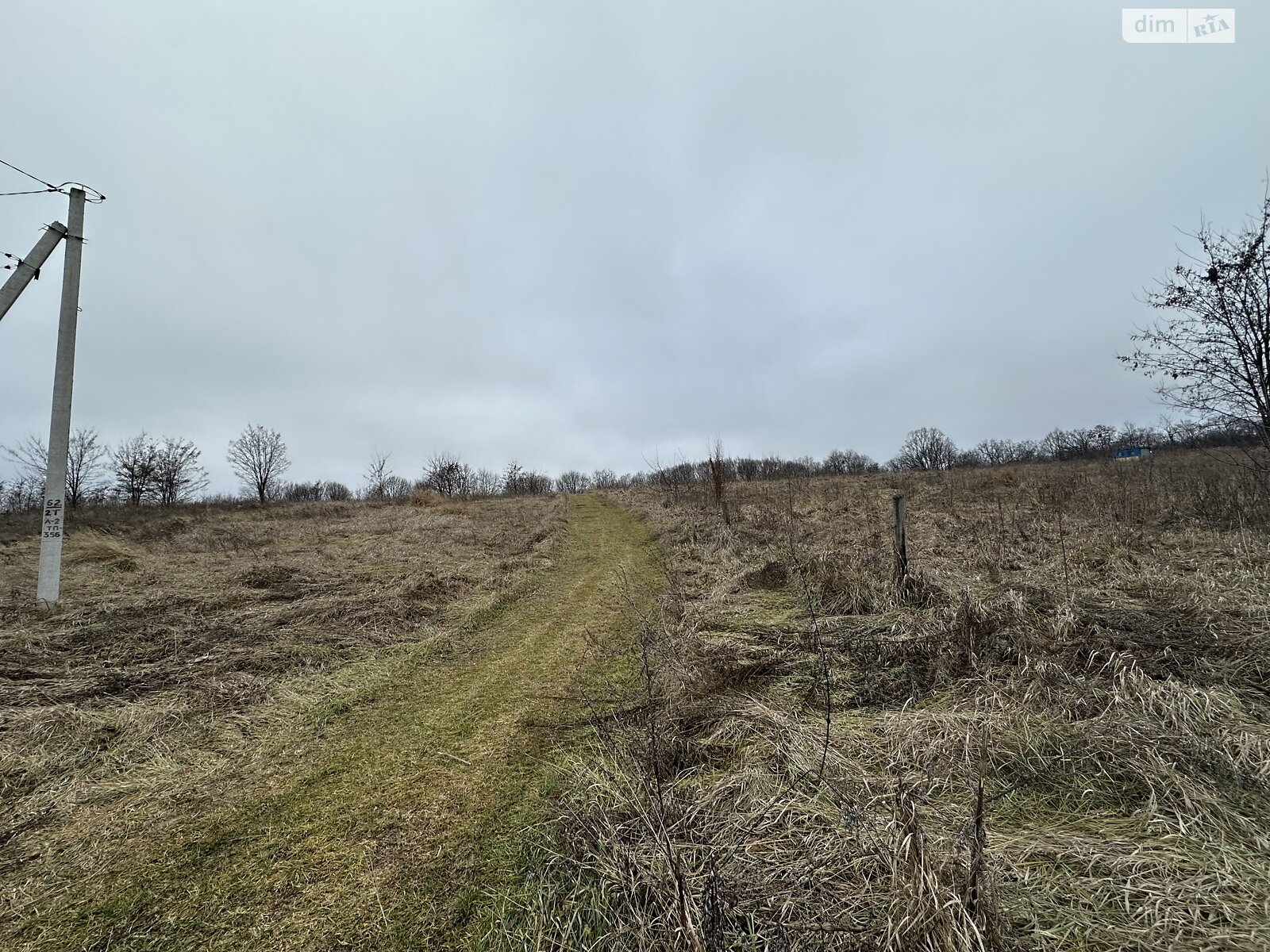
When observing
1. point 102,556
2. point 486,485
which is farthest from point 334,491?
point 102,556

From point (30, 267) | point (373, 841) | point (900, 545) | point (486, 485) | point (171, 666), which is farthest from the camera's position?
point (486, 485)

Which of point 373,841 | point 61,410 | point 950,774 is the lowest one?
point 373,841

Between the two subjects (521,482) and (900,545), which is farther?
(521,482)

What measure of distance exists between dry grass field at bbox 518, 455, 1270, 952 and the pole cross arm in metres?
11.7

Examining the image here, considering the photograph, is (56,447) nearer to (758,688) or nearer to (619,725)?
(619,725)

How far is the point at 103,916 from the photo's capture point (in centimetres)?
233

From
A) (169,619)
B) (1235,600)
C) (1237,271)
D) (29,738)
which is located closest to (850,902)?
(29,738)

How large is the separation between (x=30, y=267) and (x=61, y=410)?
8.02ft

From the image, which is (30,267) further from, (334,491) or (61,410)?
(334,491)

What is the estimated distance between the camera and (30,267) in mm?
7855

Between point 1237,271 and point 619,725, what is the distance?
13.5 m

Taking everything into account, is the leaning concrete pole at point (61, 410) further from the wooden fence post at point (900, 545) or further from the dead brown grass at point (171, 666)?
the wooden fence post at point (900, 545)

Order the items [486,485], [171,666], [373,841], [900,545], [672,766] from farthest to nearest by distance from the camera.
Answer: [486,485], [900,545], [171,666], [672,766], [373,841]

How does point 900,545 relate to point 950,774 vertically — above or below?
above
